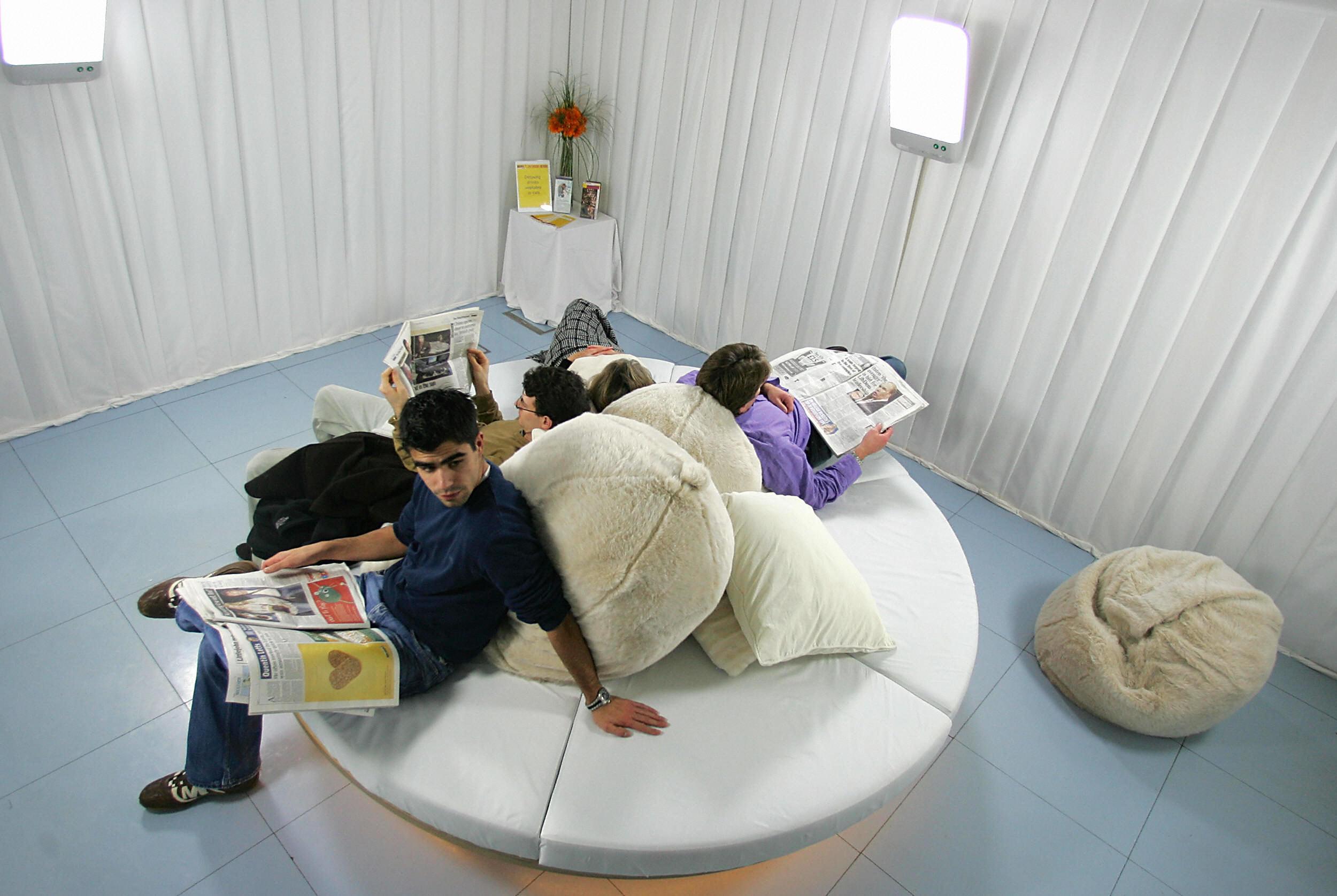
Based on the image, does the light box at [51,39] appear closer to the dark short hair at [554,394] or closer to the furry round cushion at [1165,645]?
the dark short hair at [554,394]

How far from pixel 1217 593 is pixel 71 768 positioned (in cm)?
347

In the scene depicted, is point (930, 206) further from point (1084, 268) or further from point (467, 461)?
point (467, 461)

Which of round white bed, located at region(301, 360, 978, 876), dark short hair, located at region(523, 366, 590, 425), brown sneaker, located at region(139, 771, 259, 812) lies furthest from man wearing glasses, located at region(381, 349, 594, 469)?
brown sneaker, located at region(139, 771, 259, 812)

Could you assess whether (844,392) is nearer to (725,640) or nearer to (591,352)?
(591,352)

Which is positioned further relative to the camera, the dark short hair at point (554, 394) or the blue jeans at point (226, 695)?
the dark short hair at point (554, 394)

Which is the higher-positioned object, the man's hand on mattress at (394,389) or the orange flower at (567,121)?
the orange flower at (567,121)

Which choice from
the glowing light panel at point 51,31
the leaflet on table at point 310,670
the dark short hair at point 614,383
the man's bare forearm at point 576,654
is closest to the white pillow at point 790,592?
the man's bare forearm at point 576,654

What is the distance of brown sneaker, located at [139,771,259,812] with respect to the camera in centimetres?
210

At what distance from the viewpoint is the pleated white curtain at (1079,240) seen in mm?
2717

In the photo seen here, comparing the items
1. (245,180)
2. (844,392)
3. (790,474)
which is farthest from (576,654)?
(245,180)

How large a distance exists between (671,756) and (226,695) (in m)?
1.01

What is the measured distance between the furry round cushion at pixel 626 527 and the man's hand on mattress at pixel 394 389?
0.70m

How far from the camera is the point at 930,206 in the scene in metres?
3.50

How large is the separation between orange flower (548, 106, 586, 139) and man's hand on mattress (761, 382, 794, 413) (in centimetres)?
244
